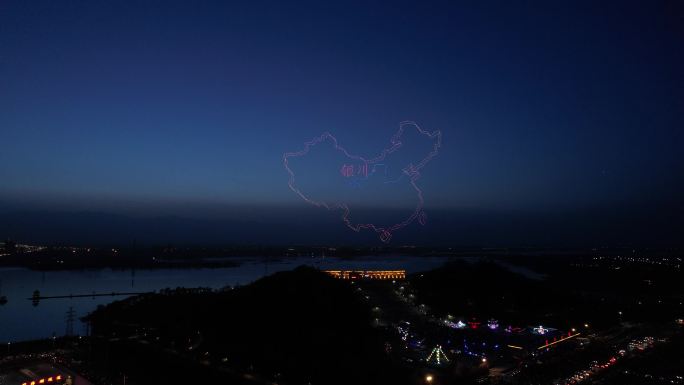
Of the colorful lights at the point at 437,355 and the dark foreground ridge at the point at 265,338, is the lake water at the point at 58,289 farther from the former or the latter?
the colorful lights at the point at 437,355

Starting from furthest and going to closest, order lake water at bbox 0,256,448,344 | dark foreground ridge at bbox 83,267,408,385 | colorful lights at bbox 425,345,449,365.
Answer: lake water at bbox 0,256,448,344 → colorful lights at bbox 425,345,449,365 → dark foreground ridge at bbox 83,267,408,385

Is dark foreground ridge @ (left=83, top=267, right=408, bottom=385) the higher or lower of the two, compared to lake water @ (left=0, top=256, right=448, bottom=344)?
higher

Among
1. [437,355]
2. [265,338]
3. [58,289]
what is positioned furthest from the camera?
[58,289]

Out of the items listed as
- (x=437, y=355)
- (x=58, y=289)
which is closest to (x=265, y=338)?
(x=437, y=355)

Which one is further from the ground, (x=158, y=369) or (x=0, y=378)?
(x=0, y=378)

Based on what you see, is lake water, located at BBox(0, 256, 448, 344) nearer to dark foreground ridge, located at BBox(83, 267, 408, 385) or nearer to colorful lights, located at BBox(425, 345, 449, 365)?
dark foreground ridge, located at BBox(83, 267, 408, 385)

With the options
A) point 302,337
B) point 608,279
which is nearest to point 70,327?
point 302,337

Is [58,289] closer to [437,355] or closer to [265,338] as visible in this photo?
[265,338]

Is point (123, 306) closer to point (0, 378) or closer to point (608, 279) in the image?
point (0, 378)

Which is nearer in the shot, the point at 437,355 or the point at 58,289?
the point at 437,355

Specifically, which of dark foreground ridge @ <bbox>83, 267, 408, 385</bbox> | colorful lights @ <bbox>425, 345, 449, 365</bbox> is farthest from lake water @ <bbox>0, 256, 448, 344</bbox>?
colorful lights @ <bbox>425, 345, 449, 365</bbox>

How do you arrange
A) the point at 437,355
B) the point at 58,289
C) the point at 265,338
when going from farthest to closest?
the point at 58,289 < the point at 265,338 < the point at 437,355
